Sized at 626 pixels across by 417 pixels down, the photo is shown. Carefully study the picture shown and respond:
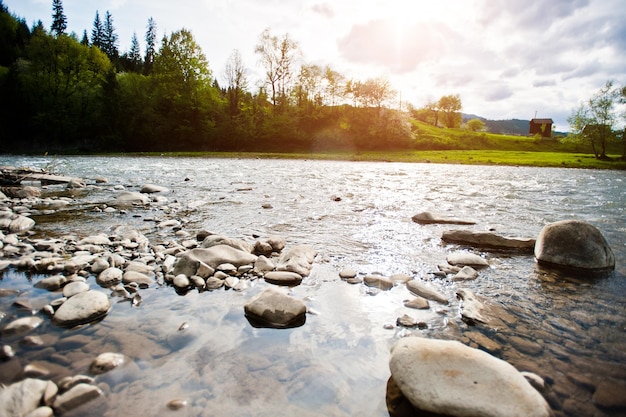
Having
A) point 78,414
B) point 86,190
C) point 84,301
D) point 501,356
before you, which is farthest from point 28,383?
point 86,190

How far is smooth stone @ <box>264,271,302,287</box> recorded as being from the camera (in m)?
3.95

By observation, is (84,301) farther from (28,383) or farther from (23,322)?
(28,383)

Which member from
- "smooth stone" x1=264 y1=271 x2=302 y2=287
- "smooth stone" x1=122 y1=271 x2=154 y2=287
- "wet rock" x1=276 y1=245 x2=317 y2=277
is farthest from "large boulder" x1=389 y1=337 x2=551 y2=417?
"smooth stone" x1=122 y1=271 x2=154 y2=287

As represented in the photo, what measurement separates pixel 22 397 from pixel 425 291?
3.36m

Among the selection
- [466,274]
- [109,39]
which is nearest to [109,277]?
[466,274]

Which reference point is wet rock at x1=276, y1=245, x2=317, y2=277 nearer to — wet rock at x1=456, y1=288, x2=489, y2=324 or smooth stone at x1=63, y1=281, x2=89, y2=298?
wet rock at x1=456, y1=288, x2=489, y2=324

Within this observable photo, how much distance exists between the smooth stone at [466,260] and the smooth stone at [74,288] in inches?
175

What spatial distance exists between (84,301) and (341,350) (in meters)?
2.36

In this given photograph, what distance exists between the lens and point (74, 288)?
342 cm

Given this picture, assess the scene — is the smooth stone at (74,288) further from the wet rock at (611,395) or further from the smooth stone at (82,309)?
the wet rock at (611,395)

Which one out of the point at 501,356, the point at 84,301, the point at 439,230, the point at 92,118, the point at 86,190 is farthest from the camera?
the point at 92,118

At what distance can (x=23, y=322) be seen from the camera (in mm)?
2775

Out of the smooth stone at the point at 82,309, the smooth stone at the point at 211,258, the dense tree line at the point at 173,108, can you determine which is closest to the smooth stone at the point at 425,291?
the smooth stone at the point at 211,258

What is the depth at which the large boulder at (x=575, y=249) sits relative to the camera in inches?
176
